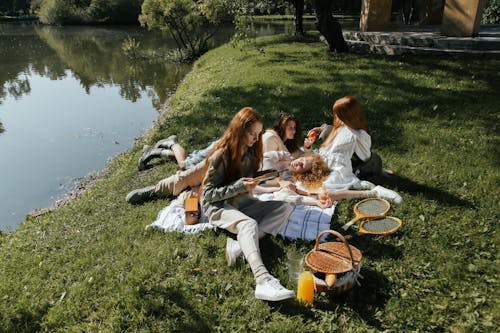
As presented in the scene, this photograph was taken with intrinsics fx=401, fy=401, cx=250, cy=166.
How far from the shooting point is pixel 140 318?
147 inches

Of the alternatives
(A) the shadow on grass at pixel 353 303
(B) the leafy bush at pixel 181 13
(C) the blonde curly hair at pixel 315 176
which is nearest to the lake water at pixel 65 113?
(B) the leafy bush at pixel 181 13

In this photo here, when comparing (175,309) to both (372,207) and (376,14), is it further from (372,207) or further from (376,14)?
(376,14)

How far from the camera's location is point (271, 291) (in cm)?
366

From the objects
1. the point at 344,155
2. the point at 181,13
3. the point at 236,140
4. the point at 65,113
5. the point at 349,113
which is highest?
the point at 181,13

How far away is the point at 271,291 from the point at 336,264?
2.13 ft

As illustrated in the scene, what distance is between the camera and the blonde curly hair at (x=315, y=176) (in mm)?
5691

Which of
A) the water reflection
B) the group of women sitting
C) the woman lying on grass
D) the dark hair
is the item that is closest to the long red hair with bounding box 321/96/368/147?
the group of women sitting

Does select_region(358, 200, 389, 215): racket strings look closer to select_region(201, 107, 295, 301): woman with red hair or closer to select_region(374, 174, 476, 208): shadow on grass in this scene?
select_region(201, 107, 295, 301): woman with red hair

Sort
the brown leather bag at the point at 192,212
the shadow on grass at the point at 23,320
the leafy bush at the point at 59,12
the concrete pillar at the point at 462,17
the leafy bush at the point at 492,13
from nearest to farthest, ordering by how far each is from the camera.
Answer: the shadow on grass at the point at 23,320 < the brown leather bag at the point at 192,212 < the concrete pillar at the point at 462,17 < the leafy bush at the point at 492,13 < the leafy bush at the point at 59,12

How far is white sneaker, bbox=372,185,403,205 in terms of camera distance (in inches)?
209

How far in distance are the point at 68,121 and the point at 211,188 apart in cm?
1200

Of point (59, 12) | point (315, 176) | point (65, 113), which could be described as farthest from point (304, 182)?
point (59, 12)

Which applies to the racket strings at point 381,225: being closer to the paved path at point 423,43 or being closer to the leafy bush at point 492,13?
the paved path at point 423,43

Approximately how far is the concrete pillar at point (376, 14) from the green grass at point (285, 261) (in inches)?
326
